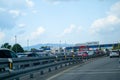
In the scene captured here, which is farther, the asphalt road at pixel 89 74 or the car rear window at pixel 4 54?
the car rear window at pixel 4 54

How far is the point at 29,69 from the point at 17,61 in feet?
3.59

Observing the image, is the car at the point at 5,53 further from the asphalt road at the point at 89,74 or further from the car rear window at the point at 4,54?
the asphalt road at the point at 89,74

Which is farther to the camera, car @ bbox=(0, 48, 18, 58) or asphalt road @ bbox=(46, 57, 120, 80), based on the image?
car @ bbox=(0, 48, 18, 58)

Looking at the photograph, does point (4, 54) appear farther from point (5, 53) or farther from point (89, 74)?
point (89, 74)

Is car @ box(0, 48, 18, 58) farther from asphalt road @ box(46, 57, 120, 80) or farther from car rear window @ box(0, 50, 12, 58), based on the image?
asphalt road @ box(46, 57, 120, 80)

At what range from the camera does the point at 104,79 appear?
18.2m

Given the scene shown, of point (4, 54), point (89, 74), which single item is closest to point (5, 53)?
point (4, 54)

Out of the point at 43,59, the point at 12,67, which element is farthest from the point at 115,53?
the point at 12,67

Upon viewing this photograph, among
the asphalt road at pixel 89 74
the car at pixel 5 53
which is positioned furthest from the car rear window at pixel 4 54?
the asphalt road at pixel 89 74

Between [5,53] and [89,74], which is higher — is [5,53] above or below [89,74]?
above

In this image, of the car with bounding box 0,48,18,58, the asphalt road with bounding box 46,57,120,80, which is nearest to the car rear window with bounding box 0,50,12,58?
the car with bounding box 0,48,18,58

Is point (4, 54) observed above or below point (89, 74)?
above

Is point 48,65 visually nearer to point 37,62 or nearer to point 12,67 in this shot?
point 37,62

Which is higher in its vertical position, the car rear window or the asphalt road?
the car rear window
